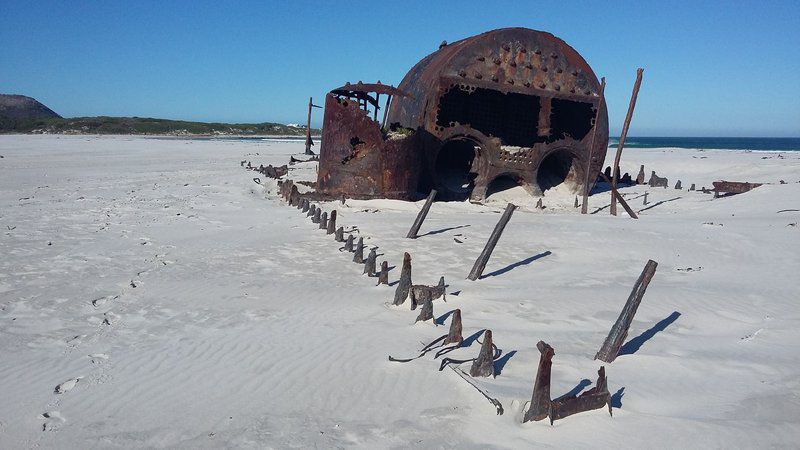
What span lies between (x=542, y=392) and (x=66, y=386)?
9.33 ft

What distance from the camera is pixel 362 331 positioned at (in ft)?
15.1

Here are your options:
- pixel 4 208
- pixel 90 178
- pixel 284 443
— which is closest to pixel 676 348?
pixel 284 443

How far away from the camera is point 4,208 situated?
9.88 m

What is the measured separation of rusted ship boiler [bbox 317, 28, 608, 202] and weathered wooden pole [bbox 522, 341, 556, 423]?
330 inches

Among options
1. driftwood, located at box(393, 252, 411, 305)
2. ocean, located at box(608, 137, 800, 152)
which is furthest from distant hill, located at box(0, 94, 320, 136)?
driftwood, located at box(393, 252, 411, 305)

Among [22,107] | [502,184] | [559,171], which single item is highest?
[22,107]

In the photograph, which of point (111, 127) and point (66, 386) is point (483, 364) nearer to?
point (66, 386)

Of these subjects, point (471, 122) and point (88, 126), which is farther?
point (88, 126)

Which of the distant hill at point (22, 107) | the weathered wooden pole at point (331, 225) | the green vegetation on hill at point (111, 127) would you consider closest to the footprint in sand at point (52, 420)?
the weathered wooden pole at point (331, 225)

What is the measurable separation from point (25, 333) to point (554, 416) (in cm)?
391

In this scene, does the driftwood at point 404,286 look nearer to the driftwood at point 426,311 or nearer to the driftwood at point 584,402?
the driftwood at point 426,311

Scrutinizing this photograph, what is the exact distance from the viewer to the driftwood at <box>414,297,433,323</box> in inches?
186

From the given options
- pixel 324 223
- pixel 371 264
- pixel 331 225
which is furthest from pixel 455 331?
pixel 324 223

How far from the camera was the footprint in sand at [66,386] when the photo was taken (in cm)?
351
